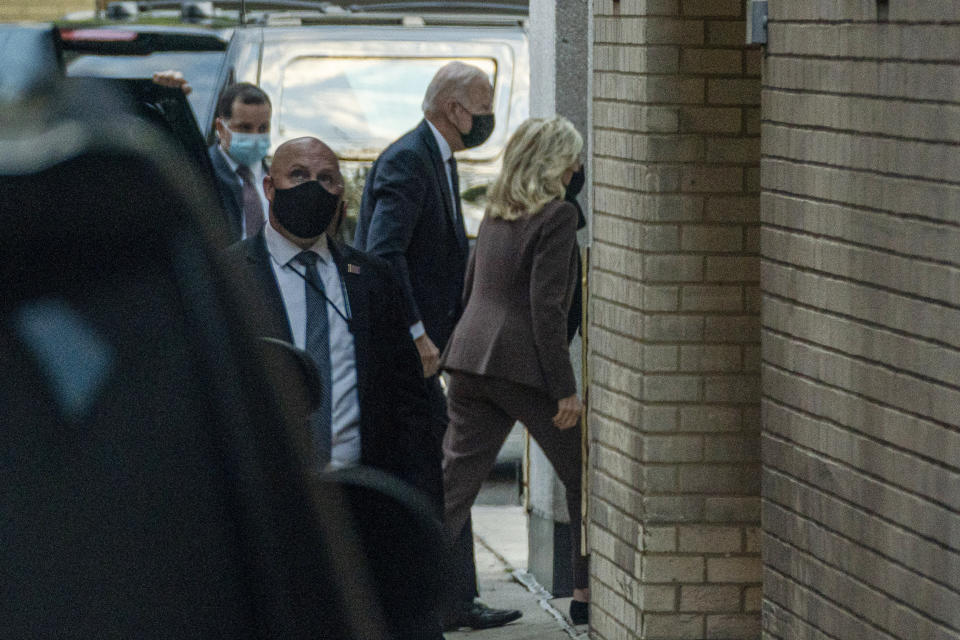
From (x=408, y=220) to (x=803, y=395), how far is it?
2453mm

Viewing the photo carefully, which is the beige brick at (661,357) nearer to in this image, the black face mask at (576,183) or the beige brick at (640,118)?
the beige brick at (640,118)

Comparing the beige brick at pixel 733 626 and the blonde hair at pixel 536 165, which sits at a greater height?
the blonde hair at pixel 536 165

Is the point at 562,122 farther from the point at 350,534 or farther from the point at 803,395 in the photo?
the point at 350,534

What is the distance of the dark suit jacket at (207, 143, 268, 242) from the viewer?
268 inches

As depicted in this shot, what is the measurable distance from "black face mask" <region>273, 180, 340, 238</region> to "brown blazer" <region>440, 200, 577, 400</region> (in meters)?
1.25

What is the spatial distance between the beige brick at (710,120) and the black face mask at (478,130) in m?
1.58

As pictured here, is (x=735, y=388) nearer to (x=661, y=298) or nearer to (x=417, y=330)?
(x=661, y=298)

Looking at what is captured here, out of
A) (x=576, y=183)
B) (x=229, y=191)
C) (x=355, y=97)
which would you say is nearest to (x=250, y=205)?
(x=229, y=191)

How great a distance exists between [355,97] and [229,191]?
9.81 ft

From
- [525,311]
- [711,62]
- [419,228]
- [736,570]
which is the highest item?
[711,62]

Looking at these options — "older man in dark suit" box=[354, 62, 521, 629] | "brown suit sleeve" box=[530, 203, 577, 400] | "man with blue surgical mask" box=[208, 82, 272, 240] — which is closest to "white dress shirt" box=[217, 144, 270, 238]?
"man with blue surgical mask" box=[208, 82, 272, 240]

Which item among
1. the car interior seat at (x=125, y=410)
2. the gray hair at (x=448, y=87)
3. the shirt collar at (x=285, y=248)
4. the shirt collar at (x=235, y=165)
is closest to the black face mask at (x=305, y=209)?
the shirt collar at (x=285, y=248)

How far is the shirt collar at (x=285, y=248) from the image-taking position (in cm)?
468

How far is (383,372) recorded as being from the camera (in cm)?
458
